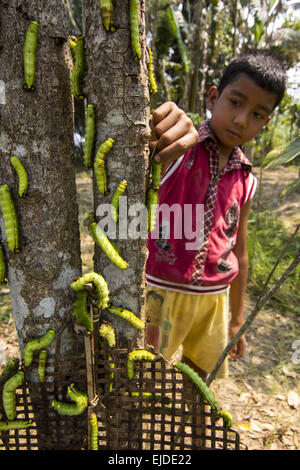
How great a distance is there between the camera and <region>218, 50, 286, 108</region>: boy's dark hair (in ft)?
5.06

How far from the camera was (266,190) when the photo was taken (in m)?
7.55

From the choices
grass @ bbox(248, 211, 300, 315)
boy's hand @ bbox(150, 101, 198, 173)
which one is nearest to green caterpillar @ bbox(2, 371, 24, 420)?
boy's hand @ bbox(150, 101, 198, 173)

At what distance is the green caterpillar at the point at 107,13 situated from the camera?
80 centimetres

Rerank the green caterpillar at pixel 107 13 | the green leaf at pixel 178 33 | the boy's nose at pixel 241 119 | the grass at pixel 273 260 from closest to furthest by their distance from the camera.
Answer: the green caterpillar at pixel 107 13, the boy's nose at pixel 241 119, the grass at pixel 273 260, the green leaf at pixel 178 33

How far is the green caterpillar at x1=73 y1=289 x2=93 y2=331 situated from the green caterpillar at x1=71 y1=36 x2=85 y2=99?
59 centimetres

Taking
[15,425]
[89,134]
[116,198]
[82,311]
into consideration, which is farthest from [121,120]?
[15,425]

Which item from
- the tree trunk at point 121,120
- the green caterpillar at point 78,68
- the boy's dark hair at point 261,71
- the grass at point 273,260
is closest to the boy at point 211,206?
the boy's dark hair at point 261,71

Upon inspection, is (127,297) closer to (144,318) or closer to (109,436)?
(144,318)

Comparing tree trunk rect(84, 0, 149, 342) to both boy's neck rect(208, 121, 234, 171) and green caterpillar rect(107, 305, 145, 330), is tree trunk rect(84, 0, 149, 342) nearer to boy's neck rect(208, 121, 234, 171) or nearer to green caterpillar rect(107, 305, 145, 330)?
green caterpillar rect(107, 305, 145, 330)

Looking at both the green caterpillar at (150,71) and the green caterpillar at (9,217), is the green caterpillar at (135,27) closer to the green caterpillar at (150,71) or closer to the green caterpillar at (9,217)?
the green caterpillar at (150,71)

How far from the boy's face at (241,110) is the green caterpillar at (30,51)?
0.98m

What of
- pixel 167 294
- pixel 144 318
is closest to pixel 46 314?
pixel 144 318

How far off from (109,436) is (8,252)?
72 cm

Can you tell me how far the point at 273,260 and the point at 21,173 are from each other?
4.40 metres
